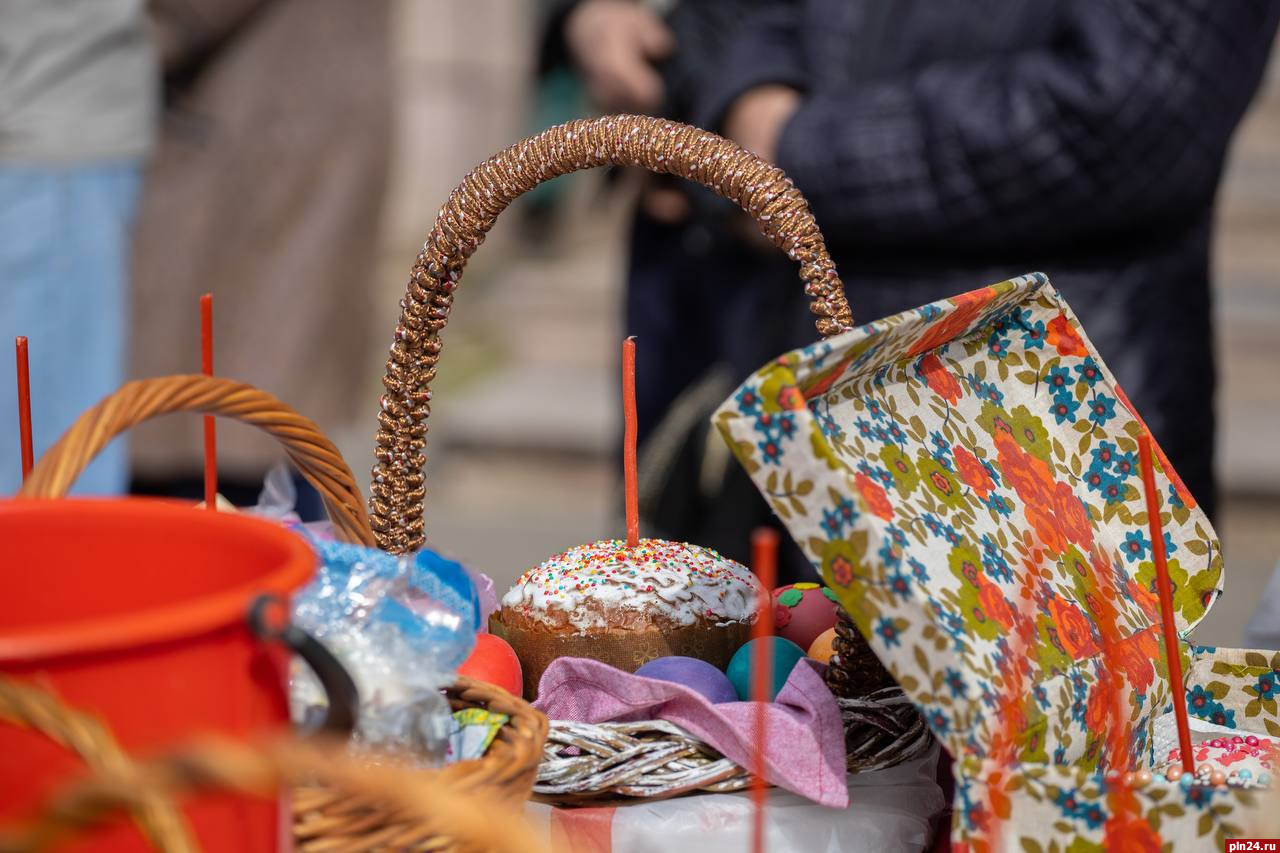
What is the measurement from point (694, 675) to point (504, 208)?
342 mm

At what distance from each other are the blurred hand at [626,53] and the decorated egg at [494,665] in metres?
1.16

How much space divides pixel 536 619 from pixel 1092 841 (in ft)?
1.45

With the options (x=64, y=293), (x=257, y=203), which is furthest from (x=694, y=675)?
(x=257, y=203)

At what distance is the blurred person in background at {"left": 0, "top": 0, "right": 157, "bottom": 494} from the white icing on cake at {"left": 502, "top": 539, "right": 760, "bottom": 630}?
49.7 inches

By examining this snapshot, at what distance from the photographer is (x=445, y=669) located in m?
0.72

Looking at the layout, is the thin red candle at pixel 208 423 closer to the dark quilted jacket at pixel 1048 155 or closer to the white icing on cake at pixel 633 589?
the white icing on cake at pixel 633 589

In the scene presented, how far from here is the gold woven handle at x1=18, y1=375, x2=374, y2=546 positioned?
0.63m

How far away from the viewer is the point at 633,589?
98 cm

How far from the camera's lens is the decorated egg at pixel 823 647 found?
38.2 inches

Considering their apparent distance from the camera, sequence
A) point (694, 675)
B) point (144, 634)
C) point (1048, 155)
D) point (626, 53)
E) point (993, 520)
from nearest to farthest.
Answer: point (144, 634) → point (993, 520) → point (694, 675) → point (1048, 155) → point (626, 53)

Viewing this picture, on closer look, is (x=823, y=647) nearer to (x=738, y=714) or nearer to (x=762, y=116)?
(x=738, y=714)

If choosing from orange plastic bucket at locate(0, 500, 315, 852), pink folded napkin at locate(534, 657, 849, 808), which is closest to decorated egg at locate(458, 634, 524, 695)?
pink folded napkin at locate(534, 657, 849, 808)

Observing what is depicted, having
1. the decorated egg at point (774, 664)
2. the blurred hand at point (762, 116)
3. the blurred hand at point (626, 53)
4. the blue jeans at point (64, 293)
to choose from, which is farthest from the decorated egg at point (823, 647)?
the blue jeans at point (64, 293)

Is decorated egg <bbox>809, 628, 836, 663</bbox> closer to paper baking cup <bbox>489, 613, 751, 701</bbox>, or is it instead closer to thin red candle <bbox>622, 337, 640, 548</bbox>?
paper baking cup <bbox>489, 613, 751, 701</bbox>
